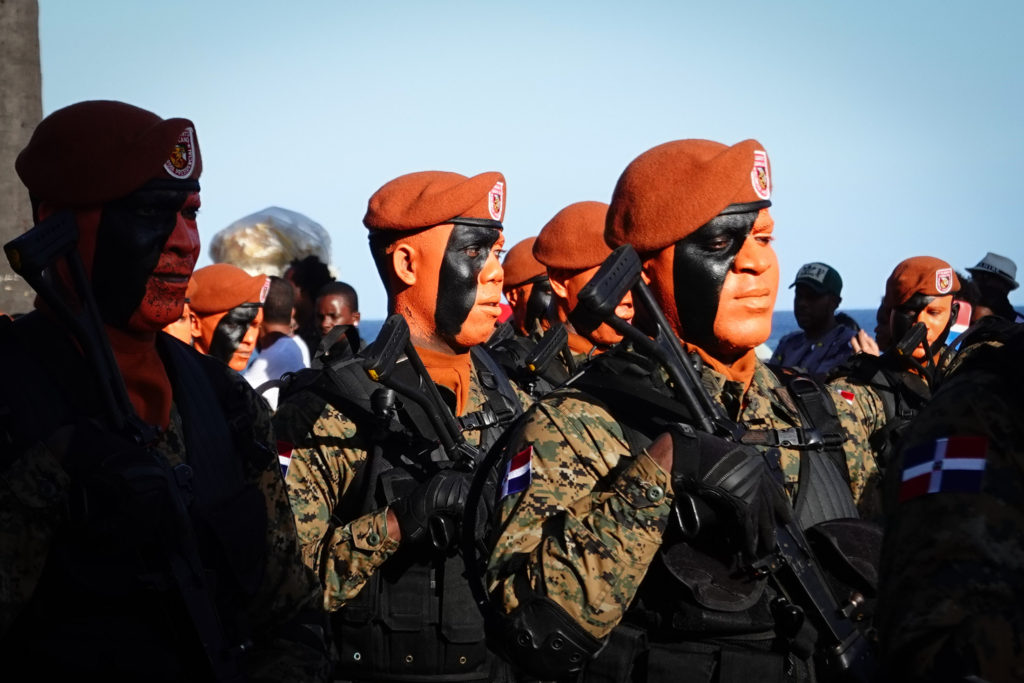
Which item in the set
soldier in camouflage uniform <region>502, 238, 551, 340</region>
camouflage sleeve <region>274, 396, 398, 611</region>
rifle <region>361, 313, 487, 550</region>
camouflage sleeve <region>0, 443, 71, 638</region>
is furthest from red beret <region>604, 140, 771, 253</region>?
soldier in camouflage uniform <region>502, 238, 551, 340</region>

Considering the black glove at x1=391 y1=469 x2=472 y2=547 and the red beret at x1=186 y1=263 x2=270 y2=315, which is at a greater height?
the red beret at x1=186 y1=263 x2=270 y2=315

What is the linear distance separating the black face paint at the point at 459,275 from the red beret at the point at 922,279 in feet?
11.0

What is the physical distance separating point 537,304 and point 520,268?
0.36m

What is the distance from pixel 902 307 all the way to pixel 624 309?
93.7 inches

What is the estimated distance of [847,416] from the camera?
12.8 ft

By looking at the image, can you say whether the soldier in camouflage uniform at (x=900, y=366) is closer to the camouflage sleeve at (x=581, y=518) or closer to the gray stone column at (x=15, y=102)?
the camouflage sleeve at (x=581, y=518)

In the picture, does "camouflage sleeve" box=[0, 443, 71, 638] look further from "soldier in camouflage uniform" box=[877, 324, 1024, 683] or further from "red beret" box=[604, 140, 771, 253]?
"soldier in camouflage uniform" box=[877, 324, 1024, 683]

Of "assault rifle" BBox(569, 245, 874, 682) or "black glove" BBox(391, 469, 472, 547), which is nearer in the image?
"assault rifle" BBox(569, 245, 874, 682)

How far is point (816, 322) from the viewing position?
10.7 metres


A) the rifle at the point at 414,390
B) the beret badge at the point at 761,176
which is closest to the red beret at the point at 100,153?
the rifle at the point at 414,390

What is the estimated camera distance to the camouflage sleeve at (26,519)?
268 cm

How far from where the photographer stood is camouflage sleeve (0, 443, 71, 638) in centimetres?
268

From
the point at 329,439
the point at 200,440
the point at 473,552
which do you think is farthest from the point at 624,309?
the point at 200,440

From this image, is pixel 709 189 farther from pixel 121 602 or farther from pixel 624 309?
pixel 624 309
